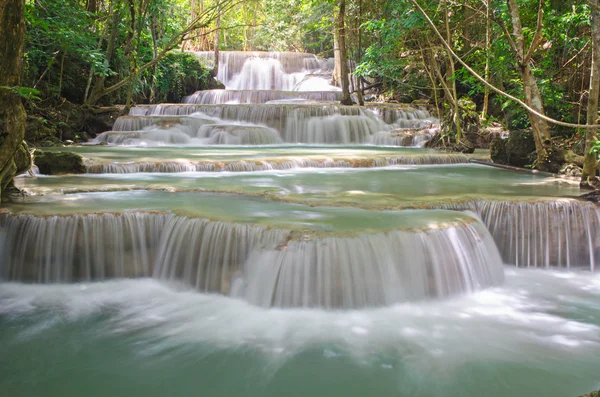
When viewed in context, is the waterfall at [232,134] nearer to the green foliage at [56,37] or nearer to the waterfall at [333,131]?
the waterfall at [333,131]

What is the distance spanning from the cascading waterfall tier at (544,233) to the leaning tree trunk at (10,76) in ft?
15.2

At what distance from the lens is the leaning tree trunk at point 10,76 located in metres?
4.68

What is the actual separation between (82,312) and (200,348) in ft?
4.38

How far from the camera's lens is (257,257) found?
4.78 meters

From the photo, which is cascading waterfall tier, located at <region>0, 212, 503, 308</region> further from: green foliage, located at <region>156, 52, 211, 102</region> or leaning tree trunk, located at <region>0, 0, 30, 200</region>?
green foliage, located at <region>156, 52, 211, 102</region>

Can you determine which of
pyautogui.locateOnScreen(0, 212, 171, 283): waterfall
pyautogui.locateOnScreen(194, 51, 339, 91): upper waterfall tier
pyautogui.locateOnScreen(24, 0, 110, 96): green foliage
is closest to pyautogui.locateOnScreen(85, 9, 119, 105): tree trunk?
pyautogui.locateOnScreen(24, 0, 110, 96): green foliage

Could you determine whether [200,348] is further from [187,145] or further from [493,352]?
[187,145]

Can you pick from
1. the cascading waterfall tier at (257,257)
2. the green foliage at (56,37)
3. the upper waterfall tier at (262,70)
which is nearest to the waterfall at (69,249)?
the cascading waterfall tier at (257,257)

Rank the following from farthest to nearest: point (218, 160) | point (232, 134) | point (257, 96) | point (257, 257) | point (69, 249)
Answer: point (257, 96), point (232, 134), point (218, 160), point (69, 249), point (257, 257)

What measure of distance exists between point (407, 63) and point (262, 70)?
41.8ft

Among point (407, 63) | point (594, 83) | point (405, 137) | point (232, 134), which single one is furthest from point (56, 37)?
point (594, 83)

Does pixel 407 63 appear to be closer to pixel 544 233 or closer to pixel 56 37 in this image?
pixel 56 37

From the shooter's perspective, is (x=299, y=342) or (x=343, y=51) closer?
(x=299, y=342)

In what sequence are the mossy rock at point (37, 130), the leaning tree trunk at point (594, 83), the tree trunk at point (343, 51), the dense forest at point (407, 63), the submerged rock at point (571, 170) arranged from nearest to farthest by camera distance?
1. the leaning tree trunk at point (594, 83)
2. the dense forest at point (407, 63)
3. the submerged rock at point (571, 170)
4. the mossy rock at point (37, 130)
5. the tree trunk at point (343, 51)
